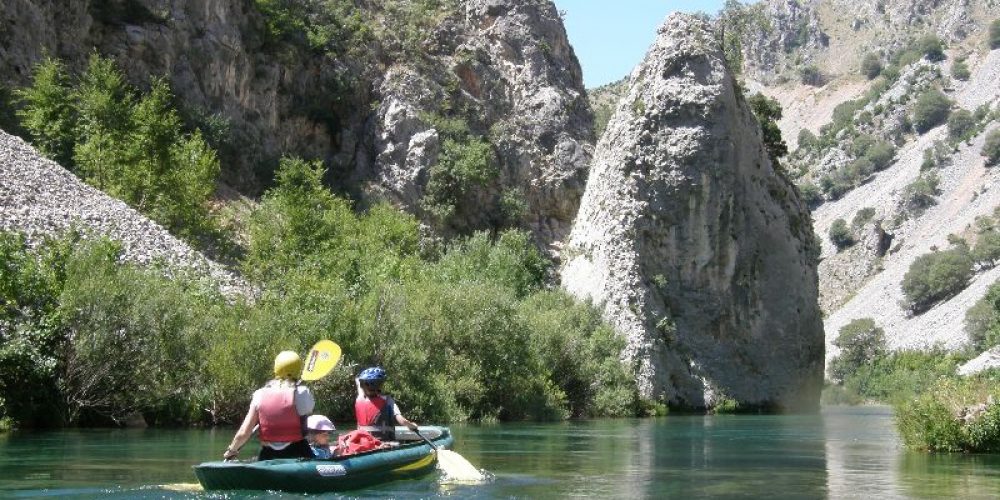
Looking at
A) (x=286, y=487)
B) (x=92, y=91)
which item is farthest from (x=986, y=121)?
(x=286, y=487)

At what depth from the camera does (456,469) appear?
22.2 meters

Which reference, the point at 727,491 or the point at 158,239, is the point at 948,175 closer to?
the point at 158,239

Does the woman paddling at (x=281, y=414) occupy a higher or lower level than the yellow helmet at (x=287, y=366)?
lower

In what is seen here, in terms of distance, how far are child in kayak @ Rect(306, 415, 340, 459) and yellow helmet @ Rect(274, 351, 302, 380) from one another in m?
1.44

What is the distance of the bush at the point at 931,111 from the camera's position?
19200 centimetres

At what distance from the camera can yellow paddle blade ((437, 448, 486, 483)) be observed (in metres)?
21.9

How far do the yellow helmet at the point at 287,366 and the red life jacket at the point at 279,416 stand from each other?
0.99 ft

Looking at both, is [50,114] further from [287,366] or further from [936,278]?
[936,278]

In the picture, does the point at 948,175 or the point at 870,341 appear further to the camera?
the point at 948,175

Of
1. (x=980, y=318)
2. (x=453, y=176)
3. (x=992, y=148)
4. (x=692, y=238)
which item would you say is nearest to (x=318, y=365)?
(x=692, y=238)

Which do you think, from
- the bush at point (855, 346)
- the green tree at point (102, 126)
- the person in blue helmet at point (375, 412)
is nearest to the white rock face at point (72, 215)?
the green tree at point (102, 126)

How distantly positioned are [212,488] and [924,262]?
142 metres

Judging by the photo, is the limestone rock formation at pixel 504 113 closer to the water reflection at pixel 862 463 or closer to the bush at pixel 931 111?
the water reflection at pixel 862 463

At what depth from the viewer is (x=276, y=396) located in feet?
57.7
